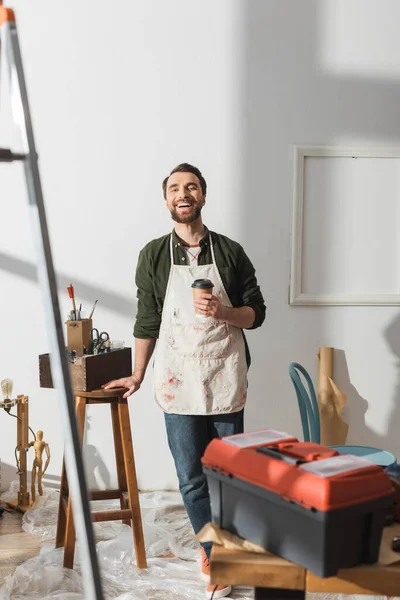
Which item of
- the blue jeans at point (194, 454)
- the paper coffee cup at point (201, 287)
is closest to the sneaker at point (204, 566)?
the blue jeans at point (194, 454)

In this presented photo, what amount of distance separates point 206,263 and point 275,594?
64.3 inches

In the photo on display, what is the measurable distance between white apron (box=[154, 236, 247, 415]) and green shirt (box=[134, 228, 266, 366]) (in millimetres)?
26

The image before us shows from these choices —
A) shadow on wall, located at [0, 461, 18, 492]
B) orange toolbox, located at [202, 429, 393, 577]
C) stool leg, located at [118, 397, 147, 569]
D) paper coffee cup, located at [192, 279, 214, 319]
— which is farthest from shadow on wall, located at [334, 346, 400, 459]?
orange toolbox, located at [202, 429, 393, 577]

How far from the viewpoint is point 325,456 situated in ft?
5.49

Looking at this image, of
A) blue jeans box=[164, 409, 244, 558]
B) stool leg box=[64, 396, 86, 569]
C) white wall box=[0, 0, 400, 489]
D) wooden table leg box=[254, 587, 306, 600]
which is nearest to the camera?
wooden table leg box=[254, 587, 306, 600]

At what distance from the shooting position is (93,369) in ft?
10.2

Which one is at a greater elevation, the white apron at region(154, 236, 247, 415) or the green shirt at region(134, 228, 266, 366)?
the green shirt at region(134, 228, 266, 366)

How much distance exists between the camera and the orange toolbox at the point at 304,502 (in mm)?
1465

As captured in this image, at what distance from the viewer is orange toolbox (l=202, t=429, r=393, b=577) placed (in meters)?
1.46

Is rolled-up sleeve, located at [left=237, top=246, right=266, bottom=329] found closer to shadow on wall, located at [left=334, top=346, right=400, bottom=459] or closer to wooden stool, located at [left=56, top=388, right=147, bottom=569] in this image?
wooden stool, located at [left=56, top=388, right=147, bottom=569]

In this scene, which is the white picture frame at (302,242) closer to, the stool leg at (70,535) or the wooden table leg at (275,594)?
the stool leg at (70,535)

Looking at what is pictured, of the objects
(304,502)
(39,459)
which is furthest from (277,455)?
(39,459)

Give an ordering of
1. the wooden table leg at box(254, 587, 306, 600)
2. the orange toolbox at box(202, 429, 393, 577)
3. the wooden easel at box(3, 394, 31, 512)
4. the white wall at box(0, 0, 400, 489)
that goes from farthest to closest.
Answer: the white wall at box(0, 0, 400, 489) < the wooden easel at box(3, 394, 31, 512) < the wooden table leg at box(254, 587, 306, 600) < the orange toolbox at box(202, 429, 393, 577)

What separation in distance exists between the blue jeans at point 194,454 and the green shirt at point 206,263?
42 centimetres
